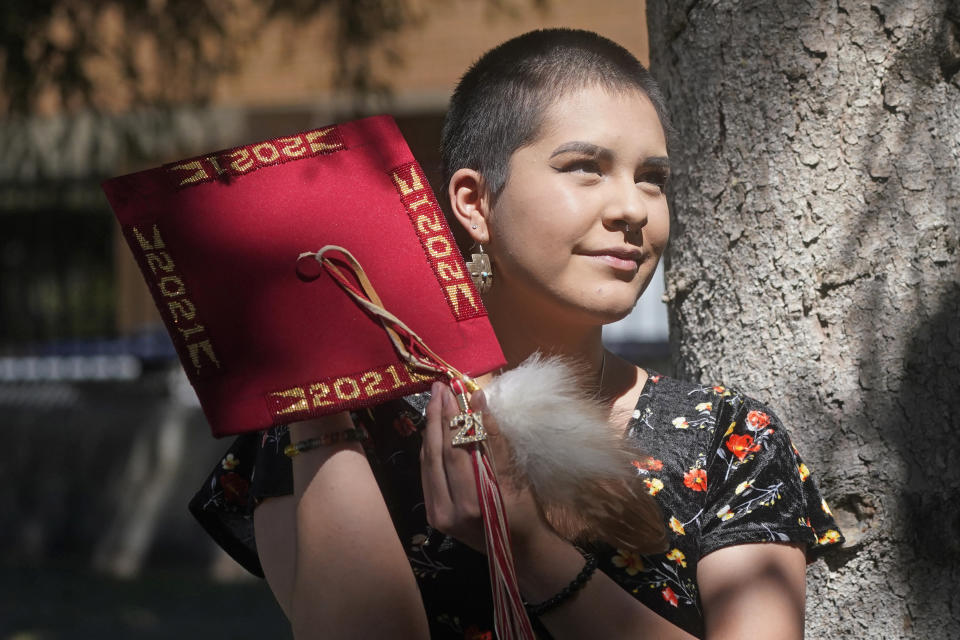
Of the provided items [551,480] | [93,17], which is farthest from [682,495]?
[93,17]

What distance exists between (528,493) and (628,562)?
0.28 metres

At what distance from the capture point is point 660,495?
1.99 metres

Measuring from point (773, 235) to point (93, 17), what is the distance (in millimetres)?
5007

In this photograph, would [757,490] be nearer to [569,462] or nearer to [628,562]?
[628,562]

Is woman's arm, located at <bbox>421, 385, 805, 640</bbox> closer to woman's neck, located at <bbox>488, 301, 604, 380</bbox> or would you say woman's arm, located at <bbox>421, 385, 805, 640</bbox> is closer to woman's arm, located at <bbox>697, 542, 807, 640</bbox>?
woman's arm, located at <bbox>697, 542, 807, 640</bbox>

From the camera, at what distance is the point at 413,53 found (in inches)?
448

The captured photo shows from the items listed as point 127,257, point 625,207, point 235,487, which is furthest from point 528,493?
point 127,257

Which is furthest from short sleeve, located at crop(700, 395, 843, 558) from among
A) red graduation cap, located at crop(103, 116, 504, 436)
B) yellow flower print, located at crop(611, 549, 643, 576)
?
red graduation cap, located at crop(103, 116, 504, 436)

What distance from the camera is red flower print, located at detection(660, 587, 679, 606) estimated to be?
1908 mm

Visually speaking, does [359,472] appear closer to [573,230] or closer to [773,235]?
[573,230]

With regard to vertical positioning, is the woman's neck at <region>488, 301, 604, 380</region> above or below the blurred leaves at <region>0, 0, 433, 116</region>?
below

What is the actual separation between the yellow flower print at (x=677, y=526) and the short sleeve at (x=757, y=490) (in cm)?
4

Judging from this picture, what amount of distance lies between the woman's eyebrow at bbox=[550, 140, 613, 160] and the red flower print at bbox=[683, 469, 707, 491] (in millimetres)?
563

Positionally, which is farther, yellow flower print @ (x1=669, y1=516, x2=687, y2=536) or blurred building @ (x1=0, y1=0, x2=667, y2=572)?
blurred building @ (x1=0, y1=0, x2=667, y2=572)
